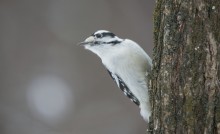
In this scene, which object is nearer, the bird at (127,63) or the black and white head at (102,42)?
the bird at (127,63)

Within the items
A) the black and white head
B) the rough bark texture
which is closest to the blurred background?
the black and white head

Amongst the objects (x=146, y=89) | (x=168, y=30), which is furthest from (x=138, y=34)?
(x=168, y=30)

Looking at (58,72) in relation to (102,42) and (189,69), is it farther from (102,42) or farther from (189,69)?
(189,69)

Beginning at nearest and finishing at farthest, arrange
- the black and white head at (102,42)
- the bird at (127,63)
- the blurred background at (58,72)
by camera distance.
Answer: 1. the bird at (127,63)
2. the black and white head at (102,42)
3. the blurred background at (58,72)

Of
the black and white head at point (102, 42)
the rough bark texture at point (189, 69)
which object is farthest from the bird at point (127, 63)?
the rough bark texture at point (189, 69)

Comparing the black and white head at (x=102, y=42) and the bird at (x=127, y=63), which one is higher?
the black and white head at (x=102, y=42)

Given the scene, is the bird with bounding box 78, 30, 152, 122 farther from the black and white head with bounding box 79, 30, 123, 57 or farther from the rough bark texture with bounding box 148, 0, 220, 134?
the rough bark texture with bounding box 148, 0, 220, 134

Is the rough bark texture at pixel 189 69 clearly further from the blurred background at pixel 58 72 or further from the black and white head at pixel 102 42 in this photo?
the blurred background at pixel 58 72
